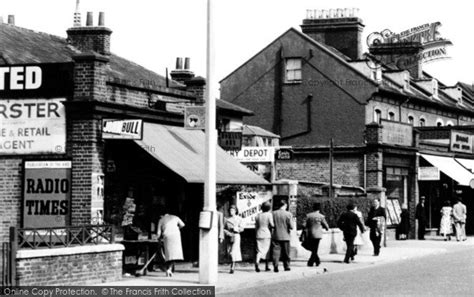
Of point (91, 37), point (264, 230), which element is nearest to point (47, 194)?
point (264, 230)

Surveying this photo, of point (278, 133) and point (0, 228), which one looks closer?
point (0, 228)

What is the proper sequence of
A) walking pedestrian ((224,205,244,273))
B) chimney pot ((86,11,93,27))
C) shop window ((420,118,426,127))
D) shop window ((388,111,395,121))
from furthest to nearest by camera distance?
shop window ((420,118,426,127)) < shop window ((388,111,395,121)) < chimney pot ((86,11,93,27)) < walking pedestrian ((224,205,244,273))

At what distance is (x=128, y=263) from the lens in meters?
20.7

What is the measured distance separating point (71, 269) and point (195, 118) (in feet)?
12.6

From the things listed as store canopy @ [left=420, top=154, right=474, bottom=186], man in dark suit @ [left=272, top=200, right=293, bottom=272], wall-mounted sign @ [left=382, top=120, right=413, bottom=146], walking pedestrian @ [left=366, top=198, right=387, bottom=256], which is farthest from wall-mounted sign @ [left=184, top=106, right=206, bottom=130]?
store canopy @ [left=420, top=154, right=474, bottom=186]

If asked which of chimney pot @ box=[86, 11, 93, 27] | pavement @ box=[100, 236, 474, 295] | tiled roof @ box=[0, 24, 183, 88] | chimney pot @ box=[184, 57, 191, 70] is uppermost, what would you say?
chimney pot @ box=[86, 11, 93, 27]

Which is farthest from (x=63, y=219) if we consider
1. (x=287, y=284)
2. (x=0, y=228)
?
(x=287, y=284)

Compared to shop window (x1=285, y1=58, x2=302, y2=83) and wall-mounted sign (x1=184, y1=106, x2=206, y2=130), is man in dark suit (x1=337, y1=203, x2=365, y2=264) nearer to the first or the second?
wall-mounted sign (x1=184, y1=106, x2=206, y2=130)

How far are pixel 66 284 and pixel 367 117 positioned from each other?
27.9m

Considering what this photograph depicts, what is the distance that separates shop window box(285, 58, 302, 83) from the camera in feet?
148

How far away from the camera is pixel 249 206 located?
24156 millimetres

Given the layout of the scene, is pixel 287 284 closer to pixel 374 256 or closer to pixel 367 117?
pixel 374 256

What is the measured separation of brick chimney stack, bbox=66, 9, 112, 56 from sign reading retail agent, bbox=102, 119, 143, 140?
6532mm

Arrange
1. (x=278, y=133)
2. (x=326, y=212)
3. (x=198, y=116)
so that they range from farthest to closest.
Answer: (x=278, y=133)
(x=326, y=212)
(x=198, y=116)
